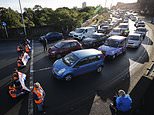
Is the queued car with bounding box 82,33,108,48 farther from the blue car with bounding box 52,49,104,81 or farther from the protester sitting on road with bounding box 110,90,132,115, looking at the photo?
the protester sitting on road with bounding box 110,90,132,115

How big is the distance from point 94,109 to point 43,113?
2598 millimetres

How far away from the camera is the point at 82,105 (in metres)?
7.86

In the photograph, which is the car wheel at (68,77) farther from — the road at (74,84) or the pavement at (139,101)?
the pavement at (139,101)

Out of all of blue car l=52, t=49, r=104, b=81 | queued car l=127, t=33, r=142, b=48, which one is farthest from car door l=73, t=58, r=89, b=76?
queued car l=127, t=33, r=142, b=48

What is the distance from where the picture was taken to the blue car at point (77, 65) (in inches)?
385

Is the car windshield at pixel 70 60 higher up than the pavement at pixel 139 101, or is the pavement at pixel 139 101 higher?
the car windshield at pixel 70 60

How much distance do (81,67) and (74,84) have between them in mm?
1276

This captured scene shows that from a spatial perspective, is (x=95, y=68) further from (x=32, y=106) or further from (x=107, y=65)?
(x=32, y=106)

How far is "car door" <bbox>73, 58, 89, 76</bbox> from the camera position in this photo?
10.0 metres

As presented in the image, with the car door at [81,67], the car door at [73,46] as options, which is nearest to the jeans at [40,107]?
the car door at [81,67]

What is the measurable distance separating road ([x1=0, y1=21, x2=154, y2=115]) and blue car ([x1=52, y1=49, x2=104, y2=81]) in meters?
0.53

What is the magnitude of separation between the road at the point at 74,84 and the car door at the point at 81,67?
1.74ft

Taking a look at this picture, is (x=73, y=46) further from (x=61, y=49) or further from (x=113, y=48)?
(x=113, y=48)

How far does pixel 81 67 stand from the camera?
10203 mm
